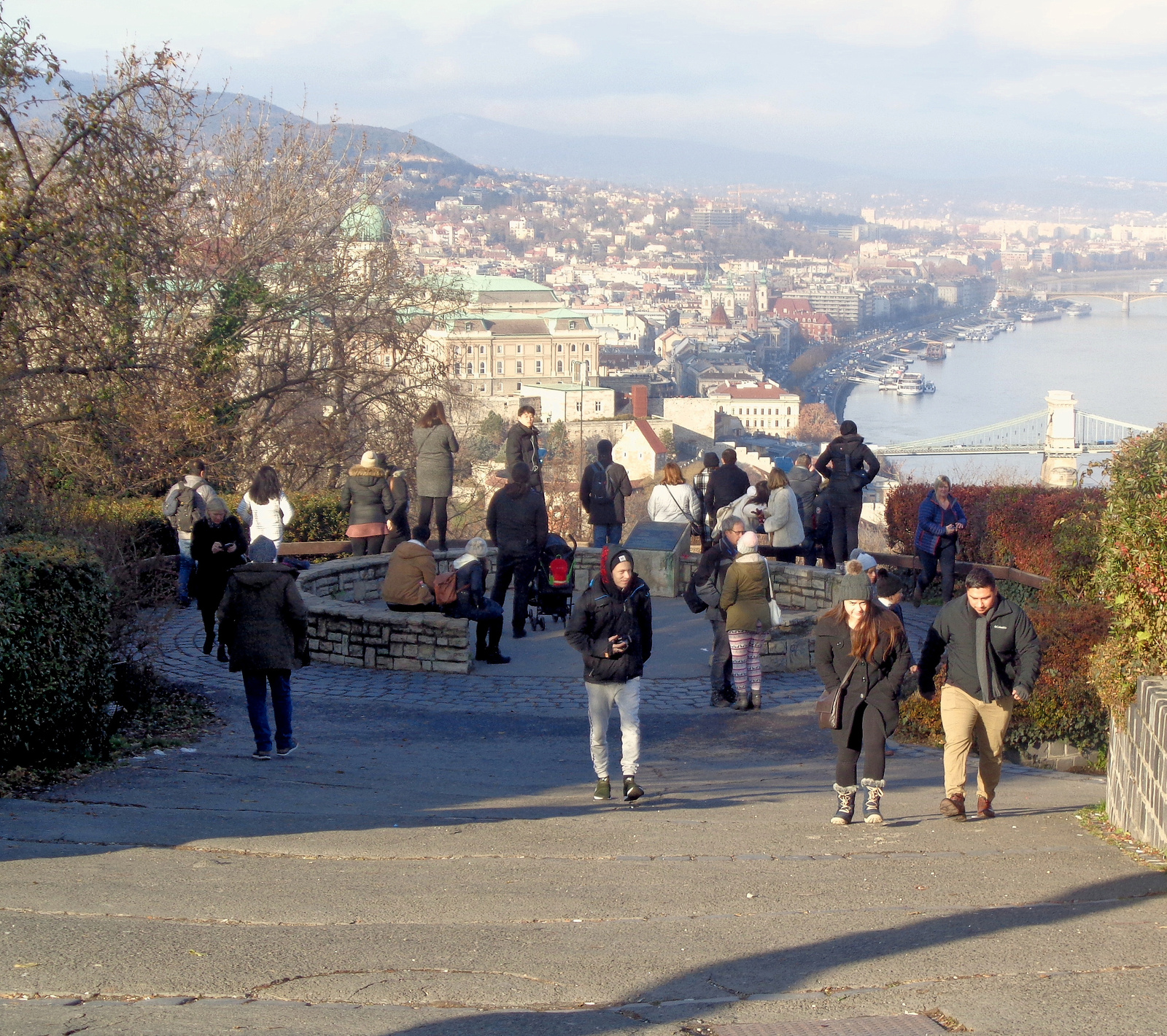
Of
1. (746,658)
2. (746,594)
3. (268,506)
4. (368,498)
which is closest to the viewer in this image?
(746,594)

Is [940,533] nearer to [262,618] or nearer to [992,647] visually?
[992,647]

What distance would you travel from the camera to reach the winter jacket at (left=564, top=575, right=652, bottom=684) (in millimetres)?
7277

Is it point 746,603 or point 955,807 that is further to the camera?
point 746,603

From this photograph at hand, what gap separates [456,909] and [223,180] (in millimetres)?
21818

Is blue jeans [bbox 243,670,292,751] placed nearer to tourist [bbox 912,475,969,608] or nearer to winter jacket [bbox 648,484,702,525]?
winter jacket [bbox 648,484,702,525]

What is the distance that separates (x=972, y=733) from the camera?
22.6 feet

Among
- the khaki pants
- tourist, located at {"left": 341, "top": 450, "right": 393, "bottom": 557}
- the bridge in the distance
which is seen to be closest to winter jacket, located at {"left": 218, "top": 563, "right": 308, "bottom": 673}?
the khaki pants

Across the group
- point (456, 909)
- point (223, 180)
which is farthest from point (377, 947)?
point (223, 180)

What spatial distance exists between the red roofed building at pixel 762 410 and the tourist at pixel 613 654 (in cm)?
11962

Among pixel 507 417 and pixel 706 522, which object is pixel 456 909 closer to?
A: pixel 706 522

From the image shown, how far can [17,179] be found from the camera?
1379cm

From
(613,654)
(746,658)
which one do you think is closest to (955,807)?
(613,654)

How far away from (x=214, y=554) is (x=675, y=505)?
5.18m

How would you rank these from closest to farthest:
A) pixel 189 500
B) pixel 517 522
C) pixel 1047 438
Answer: pixel 517 522
pixel 189 500
pixel 1047 438
